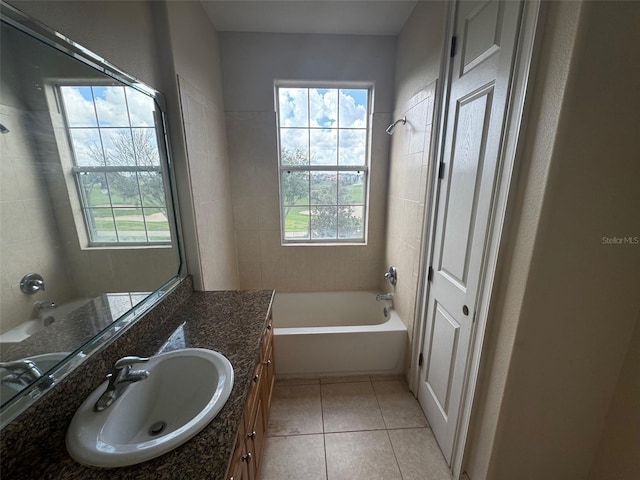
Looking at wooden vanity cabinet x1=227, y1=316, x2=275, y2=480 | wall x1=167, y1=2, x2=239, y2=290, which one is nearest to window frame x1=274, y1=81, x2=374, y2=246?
wall x1=167, y1=2, x2=239, y2=290

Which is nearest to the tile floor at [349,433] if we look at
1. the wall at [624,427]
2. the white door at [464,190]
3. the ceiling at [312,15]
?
the white door at [464,190]

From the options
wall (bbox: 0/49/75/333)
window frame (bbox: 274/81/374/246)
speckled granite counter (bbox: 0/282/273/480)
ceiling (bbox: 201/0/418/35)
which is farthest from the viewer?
window frame (bbox: 274/81/374/246)

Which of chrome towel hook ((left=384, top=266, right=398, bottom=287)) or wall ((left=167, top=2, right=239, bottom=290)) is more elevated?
wall ((left=167, top=2, right=239, bottom=290))

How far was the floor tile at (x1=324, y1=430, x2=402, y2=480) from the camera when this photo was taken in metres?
1.38

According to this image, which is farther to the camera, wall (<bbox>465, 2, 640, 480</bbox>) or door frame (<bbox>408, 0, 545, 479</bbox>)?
door frame (<bbox>408, 0, 545, 479</bbox>)

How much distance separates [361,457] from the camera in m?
Answer: 1.47

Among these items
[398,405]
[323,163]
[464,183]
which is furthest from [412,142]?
[398,405]

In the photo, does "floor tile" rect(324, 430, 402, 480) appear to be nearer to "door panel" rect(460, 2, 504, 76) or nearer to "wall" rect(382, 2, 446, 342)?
"wall" rect(382, 2, 446, 342)

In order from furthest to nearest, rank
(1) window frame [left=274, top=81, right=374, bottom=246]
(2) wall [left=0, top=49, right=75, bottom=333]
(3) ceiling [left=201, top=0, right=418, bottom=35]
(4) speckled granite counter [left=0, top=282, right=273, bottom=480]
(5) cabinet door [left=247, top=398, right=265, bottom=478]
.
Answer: (1) window frame [left=274, top=81, right=374, bottom=246] < (3) ceiling [left=201, top=0, right=418, bottom=35] < (5) cabinet door [left=247, top=398, right=265, bottom=478] < (2) wall [left=0, top=49, right=75, bottom=333] < (4) speckled granite counter [left=0, top=282, right=273, bottom=480]

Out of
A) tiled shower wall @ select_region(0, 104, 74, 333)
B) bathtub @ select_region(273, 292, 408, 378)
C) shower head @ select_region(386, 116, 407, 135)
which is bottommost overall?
bathtub @ select_region(273, 292, 408, 378)

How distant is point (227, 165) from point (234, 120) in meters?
0.39

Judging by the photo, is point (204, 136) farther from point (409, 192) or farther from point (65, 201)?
point (409, 192)

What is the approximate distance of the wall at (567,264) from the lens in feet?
2.55

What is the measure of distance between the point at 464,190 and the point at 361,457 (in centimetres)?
157
